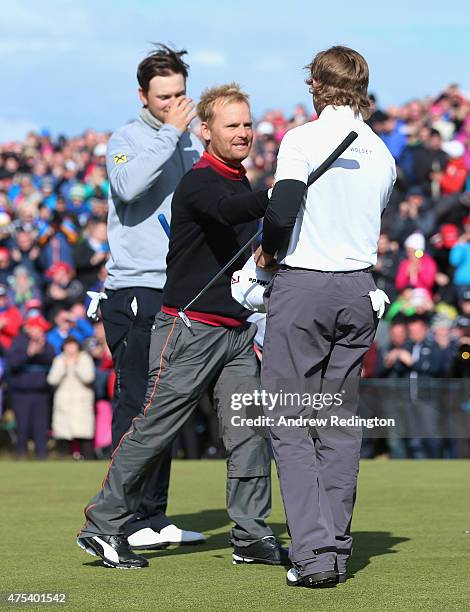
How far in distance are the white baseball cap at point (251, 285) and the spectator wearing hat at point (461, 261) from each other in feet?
35.7

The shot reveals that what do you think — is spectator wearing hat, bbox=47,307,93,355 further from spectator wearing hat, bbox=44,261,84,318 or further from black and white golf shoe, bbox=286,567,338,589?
black and white golf shoe, bbox=286,567,338,589

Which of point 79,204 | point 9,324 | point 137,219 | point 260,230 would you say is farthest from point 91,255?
point 260,230

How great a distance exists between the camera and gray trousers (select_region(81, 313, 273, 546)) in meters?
6.75

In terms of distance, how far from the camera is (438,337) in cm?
1566

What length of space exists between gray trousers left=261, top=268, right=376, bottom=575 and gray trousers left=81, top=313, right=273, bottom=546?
70 cm

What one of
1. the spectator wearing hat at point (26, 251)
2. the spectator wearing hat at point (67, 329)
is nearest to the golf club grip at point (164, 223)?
the spectator wearing hat at point (67, 329)

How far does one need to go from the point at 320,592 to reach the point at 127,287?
2.44 m

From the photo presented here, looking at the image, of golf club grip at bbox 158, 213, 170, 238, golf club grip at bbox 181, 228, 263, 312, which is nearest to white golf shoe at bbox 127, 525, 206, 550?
golf club grip at bbox 181, 228, 263, 312

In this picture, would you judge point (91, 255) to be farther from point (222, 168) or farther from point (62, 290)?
point (222, 168)

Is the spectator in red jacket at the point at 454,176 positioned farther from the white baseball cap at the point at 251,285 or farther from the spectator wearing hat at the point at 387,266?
the white baseball cap at the point at 251,285

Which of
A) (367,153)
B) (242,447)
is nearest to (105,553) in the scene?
(242,447)

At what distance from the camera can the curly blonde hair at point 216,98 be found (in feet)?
22.7

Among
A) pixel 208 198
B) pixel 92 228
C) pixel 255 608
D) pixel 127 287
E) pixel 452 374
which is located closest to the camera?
pixel 255 608

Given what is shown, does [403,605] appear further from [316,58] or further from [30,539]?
[30,539]
